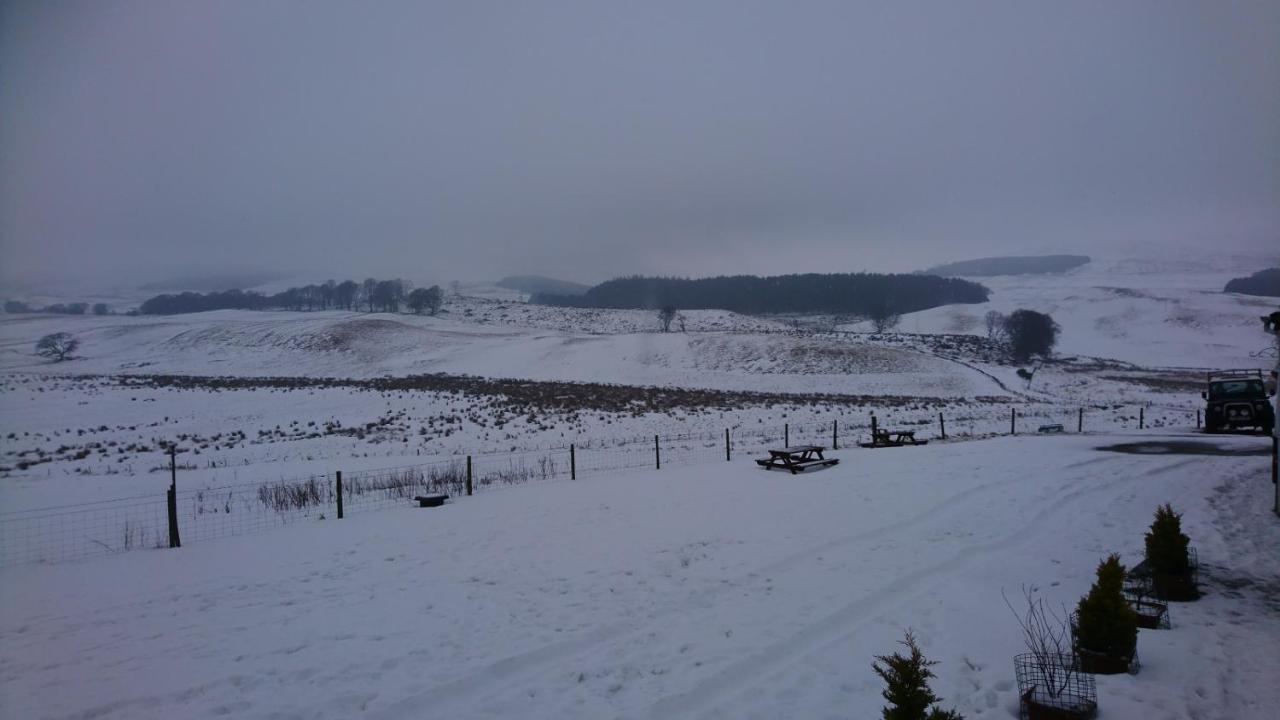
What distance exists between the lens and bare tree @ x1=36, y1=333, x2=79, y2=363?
207 feet

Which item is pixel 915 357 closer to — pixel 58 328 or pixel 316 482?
pixel 316 482

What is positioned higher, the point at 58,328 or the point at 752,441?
the point at 58,328

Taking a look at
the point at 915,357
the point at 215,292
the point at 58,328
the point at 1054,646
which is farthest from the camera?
the point at 215,292

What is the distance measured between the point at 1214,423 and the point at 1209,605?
23.1 metres

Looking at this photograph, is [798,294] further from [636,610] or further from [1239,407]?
[636,610]

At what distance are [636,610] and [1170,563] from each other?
5.96 m

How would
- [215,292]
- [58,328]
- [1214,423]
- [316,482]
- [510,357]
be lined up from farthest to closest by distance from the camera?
[215,292] < [58,328] < [510,357] < [1214,423] < [316,482]

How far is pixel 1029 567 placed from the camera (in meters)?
7.99

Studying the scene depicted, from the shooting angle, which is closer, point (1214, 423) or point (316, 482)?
point (316, 482)

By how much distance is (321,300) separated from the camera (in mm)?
156500

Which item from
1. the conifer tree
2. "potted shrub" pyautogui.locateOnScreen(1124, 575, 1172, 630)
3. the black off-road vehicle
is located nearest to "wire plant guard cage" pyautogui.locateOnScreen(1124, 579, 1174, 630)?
"potted shrub" pyautogui.locateOnScreen(1124, 575, 1172, 630)

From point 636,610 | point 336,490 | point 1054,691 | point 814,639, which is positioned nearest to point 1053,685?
point 1054,691

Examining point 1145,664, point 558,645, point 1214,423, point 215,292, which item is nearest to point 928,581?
point 1145,664

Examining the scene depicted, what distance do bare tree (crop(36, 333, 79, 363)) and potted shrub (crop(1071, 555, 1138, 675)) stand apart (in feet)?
278
